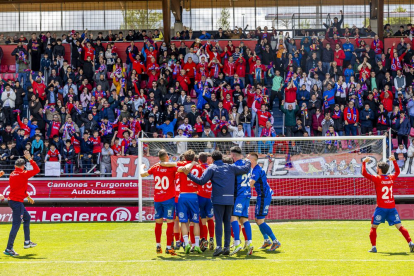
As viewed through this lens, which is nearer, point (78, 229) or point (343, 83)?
point (78, 229)

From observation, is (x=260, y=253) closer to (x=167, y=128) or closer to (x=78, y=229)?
(x=78, y=229)

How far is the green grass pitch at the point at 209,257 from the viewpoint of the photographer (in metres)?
9.94

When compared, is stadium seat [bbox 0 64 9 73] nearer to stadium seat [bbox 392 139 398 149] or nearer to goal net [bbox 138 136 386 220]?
goal net [bbox 138 136 386 220]

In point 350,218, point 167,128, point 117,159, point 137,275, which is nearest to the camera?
point 137,275

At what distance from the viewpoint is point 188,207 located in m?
11.9

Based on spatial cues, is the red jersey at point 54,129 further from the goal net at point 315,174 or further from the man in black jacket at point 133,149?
the goal net at point 315,174

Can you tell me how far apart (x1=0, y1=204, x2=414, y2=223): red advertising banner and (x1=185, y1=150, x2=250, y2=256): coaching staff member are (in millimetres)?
8416

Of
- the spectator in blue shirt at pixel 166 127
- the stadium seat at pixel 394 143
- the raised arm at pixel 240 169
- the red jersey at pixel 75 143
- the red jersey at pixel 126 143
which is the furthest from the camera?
the spectator in blue shirt at pixel 166 127

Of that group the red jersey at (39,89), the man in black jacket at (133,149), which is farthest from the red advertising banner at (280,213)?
the red jersey at (39,89)

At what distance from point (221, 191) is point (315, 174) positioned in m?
9.00

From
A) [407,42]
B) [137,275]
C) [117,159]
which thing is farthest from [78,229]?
[407,42]

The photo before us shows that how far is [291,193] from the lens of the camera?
64.4ft

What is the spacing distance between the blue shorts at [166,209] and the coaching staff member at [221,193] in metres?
0.98

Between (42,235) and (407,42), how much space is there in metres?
20.0
